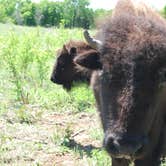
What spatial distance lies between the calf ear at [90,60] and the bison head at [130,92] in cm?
17

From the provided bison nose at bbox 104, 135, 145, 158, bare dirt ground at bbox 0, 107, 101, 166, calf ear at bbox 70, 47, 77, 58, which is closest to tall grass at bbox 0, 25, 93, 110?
bare dirt ground at bbox 0, 107, 101, 166

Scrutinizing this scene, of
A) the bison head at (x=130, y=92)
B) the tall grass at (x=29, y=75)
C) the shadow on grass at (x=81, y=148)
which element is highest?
the bison head at (x=130, y=92)

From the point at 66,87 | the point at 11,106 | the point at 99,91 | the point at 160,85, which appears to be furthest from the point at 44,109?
the point at 160,85

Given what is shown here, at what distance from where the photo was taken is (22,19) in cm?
6106

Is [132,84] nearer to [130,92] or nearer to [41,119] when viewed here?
[130,92]

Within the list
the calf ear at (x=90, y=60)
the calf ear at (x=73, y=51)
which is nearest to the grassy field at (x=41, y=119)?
the calf ear at (x=73, y=51)

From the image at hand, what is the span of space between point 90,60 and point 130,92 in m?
0.77

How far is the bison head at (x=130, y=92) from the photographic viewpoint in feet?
15.2

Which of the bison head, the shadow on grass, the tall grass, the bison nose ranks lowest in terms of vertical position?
the shadow on grass

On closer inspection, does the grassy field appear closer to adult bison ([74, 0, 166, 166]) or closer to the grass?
the grass

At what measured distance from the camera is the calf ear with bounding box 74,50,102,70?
5293mm

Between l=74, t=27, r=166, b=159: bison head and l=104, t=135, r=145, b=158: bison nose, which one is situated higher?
l=74, t=27, r=166, b=159: bison head

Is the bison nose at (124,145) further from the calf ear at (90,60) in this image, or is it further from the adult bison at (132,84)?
the calf ear at (90,60)

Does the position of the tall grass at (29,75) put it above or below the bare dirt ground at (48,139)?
above
